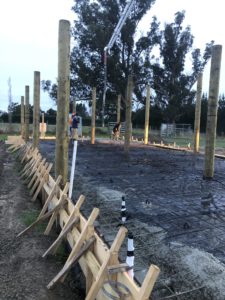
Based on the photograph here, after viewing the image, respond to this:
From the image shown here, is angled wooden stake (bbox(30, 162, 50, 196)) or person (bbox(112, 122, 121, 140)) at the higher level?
person (bbox(112, 122, 121, 140))

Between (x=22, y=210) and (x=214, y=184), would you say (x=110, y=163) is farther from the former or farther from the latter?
(x=22, y=210)

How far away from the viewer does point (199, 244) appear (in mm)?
4266

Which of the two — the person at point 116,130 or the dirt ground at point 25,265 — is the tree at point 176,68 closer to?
the person at point 116,130

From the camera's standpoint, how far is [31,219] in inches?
231

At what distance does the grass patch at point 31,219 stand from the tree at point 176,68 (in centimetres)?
3367

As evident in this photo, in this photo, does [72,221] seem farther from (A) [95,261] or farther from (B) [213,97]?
(B) [213,97]

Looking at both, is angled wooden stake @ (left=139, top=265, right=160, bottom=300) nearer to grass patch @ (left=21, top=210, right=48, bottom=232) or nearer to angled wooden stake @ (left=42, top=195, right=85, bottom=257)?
angled wooden stake @ (left=42, top=195, right=85, bottom=257)

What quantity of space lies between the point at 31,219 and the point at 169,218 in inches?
91.7

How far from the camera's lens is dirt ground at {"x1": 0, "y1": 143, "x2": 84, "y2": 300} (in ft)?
11.6

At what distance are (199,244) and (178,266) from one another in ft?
2.23

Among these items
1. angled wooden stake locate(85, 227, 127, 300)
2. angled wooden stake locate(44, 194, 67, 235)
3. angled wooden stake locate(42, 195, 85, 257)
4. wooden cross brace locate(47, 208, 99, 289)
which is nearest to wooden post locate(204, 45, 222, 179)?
angled wooden stake locate(44, 194, 67, 235)

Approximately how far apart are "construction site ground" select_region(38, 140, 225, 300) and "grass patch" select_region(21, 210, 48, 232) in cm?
73

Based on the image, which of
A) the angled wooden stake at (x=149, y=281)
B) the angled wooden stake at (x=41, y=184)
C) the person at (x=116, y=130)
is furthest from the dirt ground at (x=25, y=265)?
the person at (x=116, y=130)

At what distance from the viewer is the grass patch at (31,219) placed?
17.7ft
